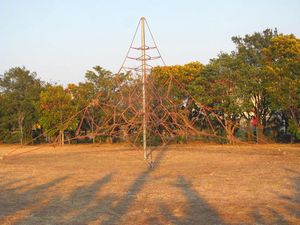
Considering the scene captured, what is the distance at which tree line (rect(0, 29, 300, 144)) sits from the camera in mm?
24312

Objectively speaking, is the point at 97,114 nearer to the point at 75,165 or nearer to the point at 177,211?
the point at 75,165

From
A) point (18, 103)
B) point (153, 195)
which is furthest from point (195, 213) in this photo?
point (18, 103)

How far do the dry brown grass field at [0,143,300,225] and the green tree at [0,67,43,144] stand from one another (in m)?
17.1

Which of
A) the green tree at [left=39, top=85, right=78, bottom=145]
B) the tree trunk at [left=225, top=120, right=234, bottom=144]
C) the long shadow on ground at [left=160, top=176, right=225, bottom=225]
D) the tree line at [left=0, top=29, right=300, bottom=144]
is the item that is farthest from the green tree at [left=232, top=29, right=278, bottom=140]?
the long shadow on ground at [left=160, top=176, right=225, bottom=225]

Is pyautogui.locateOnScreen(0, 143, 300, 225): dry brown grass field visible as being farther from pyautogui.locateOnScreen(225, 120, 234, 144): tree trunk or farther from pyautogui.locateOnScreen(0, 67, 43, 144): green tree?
pyautogui.locateOnScreen(0, 67, 43, 144): green tree

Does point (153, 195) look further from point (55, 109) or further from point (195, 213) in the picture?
point (55, 109)

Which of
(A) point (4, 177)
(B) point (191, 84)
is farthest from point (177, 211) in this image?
(B) point (191, 84)

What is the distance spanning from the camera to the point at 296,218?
21.7ft

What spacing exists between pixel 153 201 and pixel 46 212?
2.09 m

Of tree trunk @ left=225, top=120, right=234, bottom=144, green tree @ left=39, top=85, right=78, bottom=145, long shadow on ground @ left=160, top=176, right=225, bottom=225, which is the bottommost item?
long shadow on ground @ left=160, top=176, right=225, bottom=225

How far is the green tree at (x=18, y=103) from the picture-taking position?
3083 centimetres

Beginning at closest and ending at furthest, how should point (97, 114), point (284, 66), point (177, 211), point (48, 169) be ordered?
1. point (177, 211)
2. point (48, 169)
3. point (284, 66)
4. point (97, 114)

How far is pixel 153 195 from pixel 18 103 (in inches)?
949

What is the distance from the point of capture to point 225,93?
2705cm
